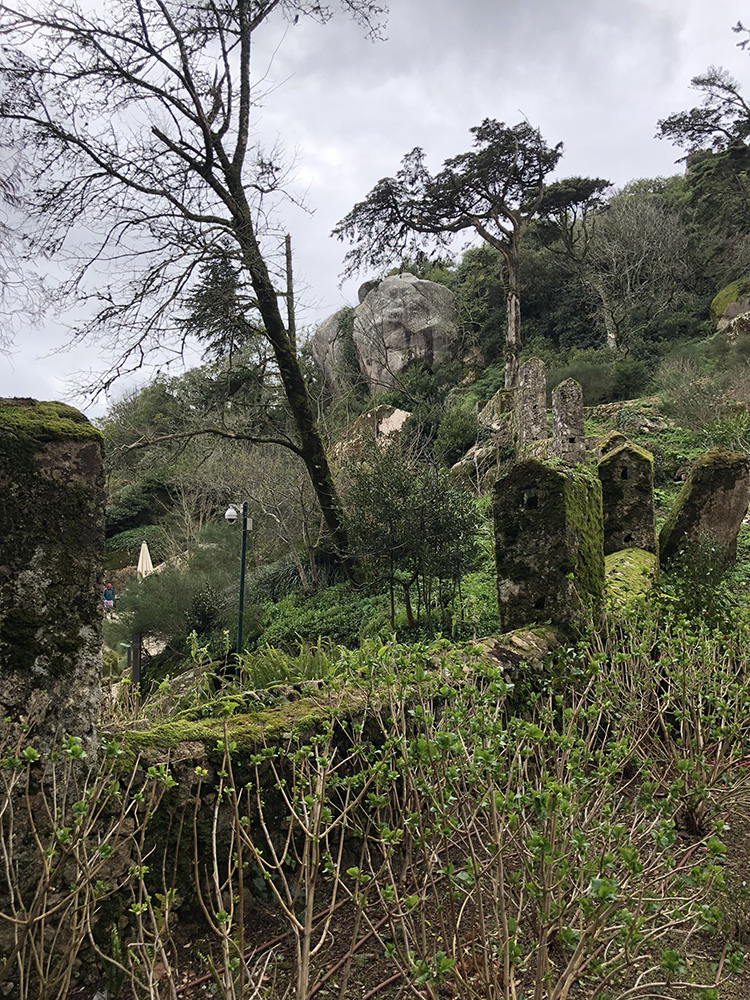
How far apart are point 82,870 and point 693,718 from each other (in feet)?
9.53

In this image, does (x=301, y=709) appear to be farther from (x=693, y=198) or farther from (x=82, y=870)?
(x=693, y=198)

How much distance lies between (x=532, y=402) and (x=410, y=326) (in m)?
14.1

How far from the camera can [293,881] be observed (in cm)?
288

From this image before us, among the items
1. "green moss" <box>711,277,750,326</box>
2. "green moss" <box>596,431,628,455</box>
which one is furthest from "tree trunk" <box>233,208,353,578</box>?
"green moss" <box>711,277,750,326</box>

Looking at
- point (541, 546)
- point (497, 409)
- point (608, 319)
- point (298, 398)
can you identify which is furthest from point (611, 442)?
point (608, 319)

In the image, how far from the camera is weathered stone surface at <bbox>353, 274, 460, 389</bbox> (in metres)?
28.2

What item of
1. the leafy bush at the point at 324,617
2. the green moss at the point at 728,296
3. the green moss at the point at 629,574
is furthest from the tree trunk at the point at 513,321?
the green moss at the point at 629,574

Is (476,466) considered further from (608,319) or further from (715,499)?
(608,319)

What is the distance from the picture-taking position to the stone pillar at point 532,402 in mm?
15758

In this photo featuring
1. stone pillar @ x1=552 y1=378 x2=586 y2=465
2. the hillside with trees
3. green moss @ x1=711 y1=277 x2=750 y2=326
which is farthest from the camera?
green moss @ x1=711 y1=277 x2=750 y2=326

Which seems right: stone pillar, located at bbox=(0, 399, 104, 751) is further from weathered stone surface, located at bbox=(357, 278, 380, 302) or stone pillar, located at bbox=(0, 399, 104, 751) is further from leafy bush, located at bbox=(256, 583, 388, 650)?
weathered stone surface, located at bbox=(357, 278, 380, 302)

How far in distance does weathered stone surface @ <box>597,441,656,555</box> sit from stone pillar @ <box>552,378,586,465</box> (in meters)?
5.11

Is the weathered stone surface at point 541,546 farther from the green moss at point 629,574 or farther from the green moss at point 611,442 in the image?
the green moss at point 611,442

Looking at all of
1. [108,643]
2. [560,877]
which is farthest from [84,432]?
[108,643]
